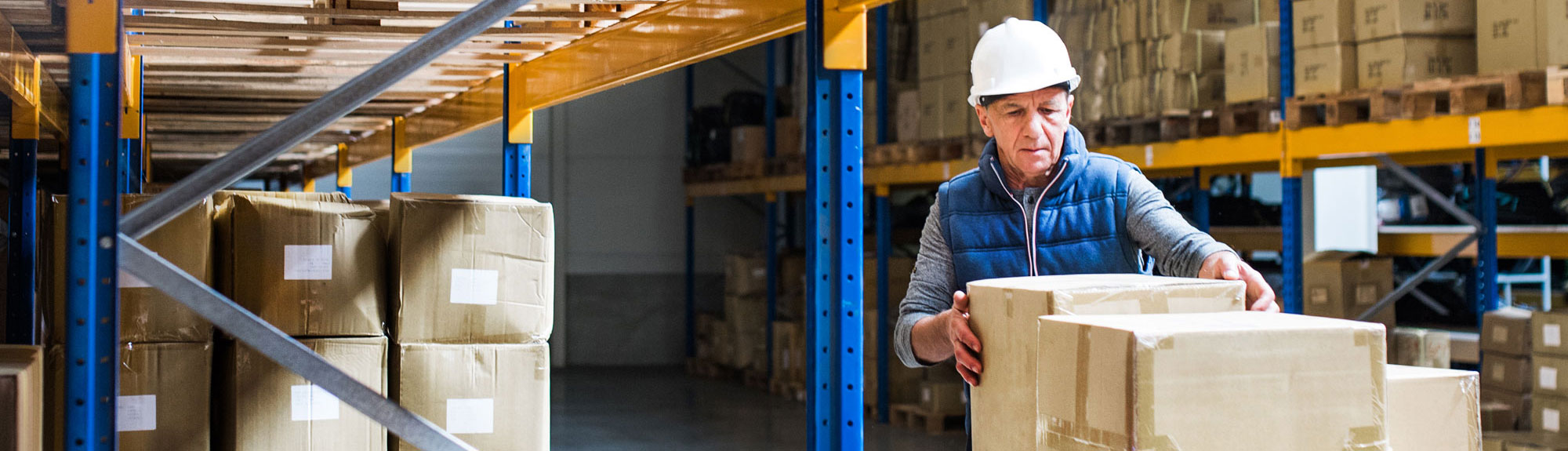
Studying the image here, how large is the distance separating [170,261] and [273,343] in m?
0.87

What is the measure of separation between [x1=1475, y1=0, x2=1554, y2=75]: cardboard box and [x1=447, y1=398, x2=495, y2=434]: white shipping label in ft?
15.2

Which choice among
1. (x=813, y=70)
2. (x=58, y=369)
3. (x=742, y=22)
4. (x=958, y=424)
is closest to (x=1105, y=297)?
(x=813, y=70)

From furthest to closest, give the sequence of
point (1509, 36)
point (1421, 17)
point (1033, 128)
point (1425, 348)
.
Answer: point (1425, 348) → point (1421, 17) → point (1509, 36) → point (1033, 128)

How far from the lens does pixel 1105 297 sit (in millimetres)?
2223

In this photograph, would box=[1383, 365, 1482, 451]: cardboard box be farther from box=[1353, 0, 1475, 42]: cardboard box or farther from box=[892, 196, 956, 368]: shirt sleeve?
box=[1353, 0, 1475, 42]: cardboard box

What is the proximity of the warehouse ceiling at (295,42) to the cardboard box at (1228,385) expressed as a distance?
2.54 metres

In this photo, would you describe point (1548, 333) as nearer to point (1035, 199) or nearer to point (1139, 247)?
point (1139, 247)

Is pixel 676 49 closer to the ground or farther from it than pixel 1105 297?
farther from it

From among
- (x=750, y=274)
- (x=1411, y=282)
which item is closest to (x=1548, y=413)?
(x=1411, y=282)

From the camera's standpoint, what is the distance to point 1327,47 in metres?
6.49

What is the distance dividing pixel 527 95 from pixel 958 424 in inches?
243

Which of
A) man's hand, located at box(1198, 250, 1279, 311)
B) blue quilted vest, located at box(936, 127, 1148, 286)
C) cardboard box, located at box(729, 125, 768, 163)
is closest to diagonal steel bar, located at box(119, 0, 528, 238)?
blue quilted vest, located at box(936, 127, 1148, 286)

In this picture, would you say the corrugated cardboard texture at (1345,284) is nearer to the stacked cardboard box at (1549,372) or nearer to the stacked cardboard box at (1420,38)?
the stacked cardboard box at (1549,372)

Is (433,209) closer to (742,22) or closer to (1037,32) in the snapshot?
(742,22)
